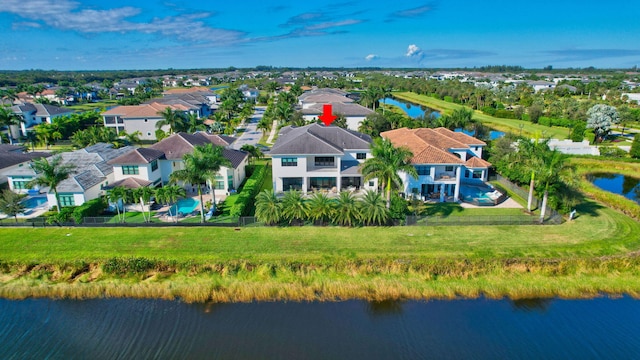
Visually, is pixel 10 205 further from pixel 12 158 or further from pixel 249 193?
pixel 249 193

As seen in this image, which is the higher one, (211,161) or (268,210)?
(211,161)

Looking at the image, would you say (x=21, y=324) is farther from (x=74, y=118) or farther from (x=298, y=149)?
(x=74, y=118)

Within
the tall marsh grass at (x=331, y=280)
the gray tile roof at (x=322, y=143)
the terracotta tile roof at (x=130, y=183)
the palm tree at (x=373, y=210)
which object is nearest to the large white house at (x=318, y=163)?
the gray tile roof at (x=322, y=143)

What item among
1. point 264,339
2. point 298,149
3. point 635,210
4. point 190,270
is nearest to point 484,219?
point 635,210

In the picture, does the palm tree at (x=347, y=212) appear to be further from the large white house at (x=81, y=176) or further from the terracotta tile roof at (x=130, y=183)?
the large white house at (x=81, y=176)

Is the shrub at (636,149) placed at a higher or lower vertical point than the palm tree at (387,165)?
lower

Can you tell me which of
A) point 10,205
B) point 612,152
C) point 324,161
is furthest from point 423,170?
point 612,152

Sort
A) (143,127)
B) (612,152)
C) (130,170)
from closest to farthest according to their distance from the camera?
(130,170)
(612,152)
(143,127)

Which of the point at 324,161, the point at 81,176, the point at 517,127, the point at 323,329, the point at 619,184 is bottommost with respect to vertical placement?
the point at 323,329
